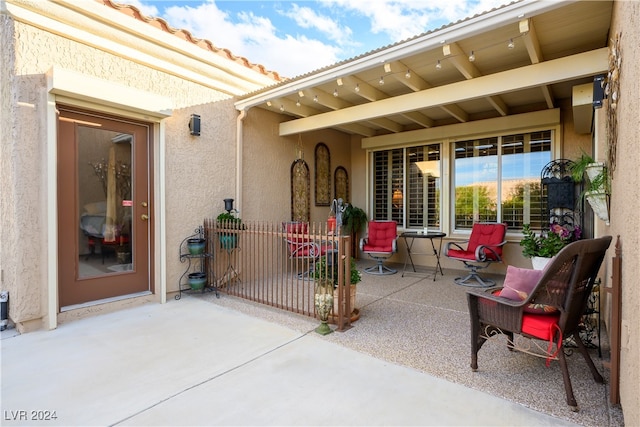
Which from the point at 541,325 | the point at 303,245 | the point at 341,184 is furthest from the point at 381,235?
the point at 541,325

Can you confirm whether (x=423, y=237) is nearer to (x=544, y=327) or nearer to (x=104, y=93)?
(x=544, y=327)

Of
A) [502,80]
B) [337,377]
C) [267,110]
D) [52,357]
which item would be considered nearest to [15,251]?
[52,357]

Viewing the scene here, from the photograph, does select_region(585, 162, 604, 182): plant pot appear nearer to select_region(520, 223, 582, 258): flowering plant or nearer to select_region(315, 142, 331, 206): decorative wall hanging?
select_region(520, 223, 582, 258): flowering plant

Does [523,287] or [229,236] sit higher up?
[229,236]

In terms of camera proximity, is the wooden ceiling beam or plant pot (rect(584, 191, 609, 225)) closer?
plant pot (rect(584, 191, 609, 225))

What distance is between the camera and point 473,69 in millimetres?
4406

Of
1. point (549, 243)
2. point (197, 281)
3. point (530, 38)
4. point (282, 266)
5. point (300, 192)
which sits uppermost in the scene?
point (530, 38)

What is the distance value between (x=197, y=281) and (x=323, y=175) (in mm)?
3931

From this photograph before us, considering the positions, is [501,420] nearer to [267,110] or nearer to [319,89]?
[319,89]

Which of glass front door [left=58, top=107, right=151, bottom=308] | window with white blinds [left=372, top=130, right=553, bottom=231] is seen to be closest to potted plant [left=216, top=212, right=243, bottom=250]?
glass front door [left=58, top=107, right=151, bottom=308]

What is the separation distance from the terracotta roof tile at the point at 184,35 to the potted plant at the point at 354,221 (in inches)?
131

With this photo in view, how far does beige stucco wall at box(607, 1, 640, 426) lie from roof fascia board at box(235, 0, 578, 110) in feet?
3.46

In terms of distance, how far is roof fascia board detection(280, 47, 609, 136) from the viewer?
11.4 ft

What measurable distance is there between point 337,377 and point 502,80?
12.7 ft
